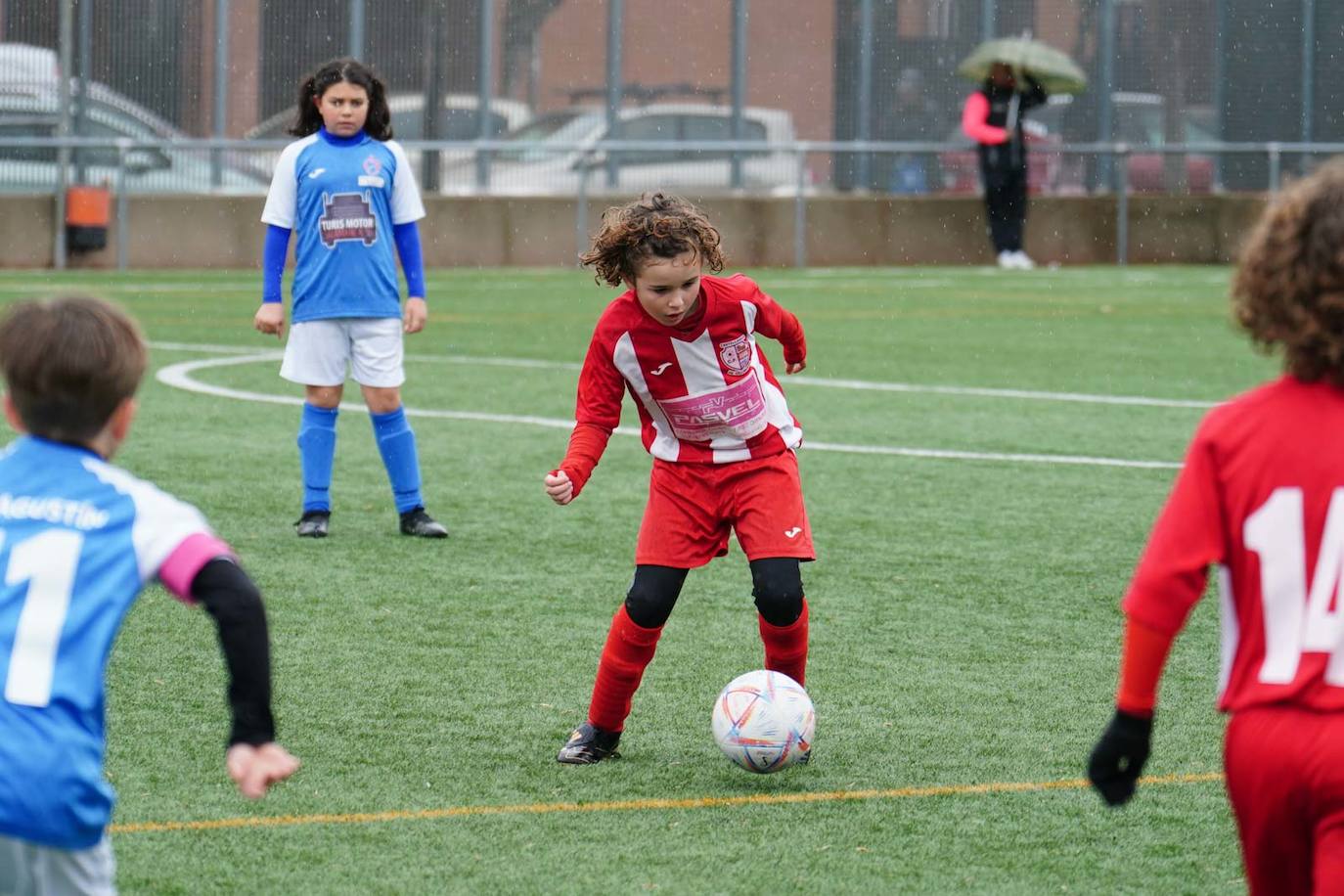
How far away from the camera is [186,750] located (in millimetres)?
4531

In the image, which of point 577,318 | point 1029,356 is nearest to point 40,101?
point 577,318

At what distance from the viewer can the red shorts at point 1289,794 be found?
248 cm

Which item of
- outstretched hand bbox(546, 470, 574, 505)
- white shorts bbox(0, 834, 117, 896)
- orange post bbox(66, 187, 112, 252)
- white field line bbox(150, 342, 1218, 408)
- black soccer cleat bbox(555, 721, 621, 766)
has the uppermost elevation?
orange post bbox(66, 187, 112, 252)

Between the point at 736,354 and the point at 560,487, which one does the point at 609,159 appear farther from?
the point at 560,487

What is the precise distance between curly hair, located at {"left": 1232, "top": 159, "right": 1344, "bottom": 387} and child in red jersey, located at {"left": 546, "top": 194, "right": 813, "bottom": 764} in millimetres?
2023

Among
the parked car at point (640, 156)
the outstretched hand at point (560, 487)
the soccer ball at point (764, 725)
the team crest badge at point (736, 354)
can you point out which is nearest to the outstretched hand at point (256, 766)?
the outstretched hand at point (560, 487)

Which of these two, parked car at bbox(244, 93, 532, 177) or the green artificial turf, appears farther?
parked car at bbox(244, 93, 532, 177)

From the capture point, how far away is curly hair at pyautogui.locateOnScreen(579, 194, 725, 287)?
A: 14.6 ft

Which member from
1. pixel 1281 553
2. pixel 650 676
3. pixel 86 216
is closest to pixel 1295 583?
pixel 1281 553

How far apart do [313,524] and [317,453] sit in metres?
0.27

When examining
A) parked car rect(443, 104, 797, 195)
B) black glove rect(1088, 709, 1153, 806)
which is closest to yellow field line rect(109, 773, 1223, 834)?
black glove rect(1088, 709, 1153, 806)

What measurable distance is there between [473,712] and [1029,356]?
9.56 meters

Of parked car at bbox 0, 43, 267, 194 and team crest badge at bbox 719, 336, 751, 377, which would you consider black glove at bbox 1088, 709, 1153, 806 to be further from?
parked car at bbox 0, 43, 267, 194

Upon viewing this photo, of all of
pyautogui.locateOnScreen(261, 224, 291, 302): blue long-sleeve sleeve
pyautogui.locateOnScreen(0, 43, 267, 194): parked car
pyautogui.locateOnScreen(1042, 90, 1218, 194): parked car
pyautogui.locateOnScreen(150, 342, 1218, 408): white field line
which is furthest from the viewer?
pyautogui.locateOnScreen(1042, 90, 1218, 194): parked car
